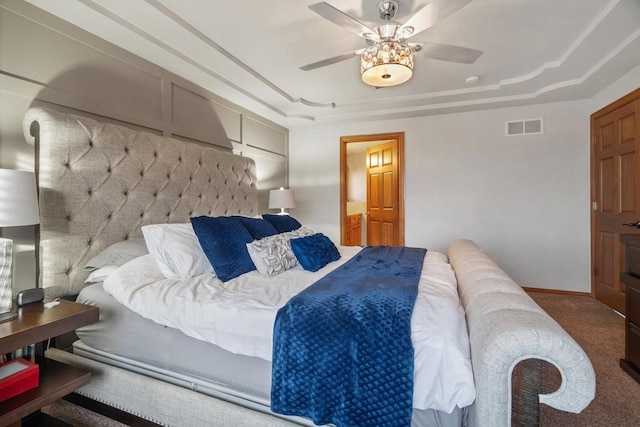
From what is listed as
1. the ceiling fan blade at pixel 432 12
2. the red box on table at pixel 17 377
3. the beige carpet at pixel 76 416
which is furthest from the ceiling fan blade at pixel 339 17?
the beige carpet at pixel 76 416

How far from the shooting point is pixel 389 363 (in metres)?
1.04

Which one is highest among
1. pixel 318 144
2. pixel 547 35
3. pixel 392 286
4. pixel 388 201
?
pixel 547 35

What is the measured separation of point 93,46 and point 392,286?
2370mm

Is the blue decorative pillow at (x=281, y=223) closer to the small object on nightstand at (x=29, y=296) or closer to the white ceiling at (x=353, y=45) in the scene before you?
the white ceiling at (x=353, y=45)

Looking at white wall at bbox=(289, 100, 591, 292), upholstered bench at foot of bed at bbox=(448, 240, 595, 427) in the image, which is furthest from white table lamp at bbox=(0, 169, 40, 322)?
white wall at bbox=(289, 100, 591, 292)

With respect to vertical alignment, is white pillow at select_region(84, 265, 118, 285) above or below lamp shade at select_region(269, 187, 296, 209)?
below

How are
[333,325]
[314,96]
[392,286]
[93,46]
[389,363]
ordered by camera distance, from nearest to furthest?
[389,363] → [333,325] → [392,286] → [93,46] → [314,96]

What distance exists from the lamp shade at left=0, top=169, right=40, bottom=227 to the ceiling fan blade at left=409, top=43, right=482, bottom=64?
7.15ft

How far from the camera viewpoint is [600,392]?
1.74m

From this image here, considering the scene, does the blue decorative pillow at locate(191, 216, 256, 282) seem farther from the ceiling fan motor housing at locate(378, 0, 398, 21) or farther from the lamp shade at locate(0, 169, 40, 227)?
the ceiling fan motor housing at locate(378, 0, 398, 21)

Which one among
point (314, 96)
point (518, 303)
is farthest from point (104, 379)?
point (314, 96)

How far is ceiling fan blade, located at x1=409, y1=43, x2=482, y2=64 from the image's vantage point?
6.03 feet

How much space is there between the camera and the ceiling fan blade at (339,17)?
1505mm

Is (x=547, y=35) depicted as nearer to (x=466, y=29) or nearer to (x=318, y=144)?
(x=466, y=29)
